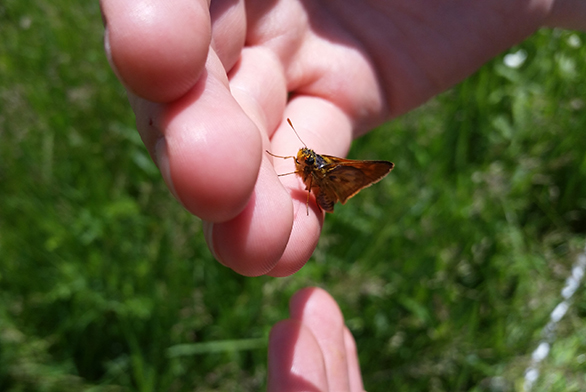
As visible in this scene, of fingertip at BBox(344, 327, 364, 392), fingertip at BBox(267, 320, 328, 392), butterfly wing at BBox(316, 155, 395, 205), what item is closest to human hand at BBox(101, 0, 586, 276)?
butterfly wing at BBox(316, 155, 395, 205)

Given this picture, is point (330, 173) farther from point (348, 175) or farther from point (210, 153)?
point (210, 153)

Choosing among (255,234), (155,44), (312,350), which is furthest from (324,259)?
(155,44)

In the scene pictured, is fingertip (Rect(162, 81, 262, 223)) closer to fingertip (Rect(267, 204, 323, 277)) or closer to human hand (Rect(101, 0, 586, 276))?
human hand (Rect(101, 0, 586, 276))

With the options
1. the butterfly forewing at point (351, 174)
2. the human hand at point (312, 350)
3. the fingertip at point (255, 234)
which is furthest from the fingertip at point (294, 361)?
the butterfly forewing at point (351, 174)

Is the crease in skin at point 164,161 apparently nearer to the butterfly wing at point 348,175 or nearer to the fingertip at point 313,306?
the butterfly wing at point 348,175

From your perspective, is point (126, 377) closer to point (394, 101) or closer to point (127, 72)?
point (127, 72)

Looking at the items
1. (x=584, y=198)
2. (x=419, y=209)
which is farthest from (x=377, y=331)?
(x=584, y=198)
